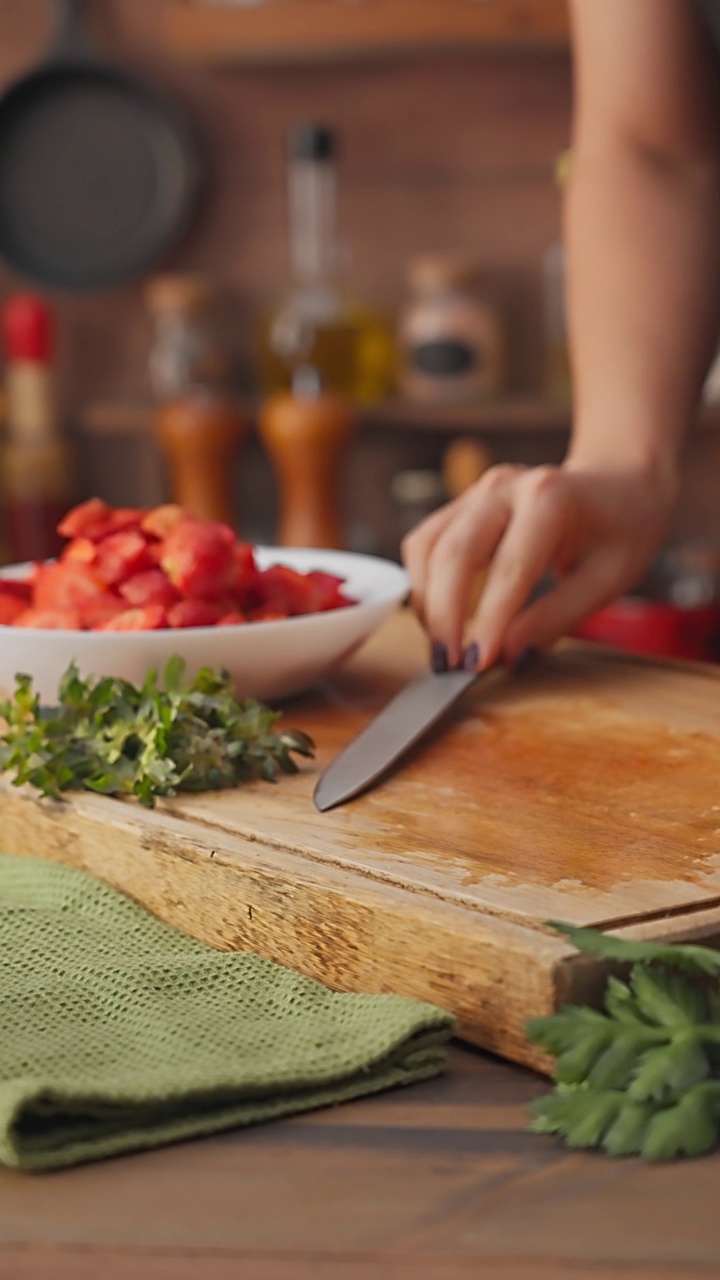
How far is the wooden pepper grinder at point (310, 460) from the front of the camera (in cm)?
212

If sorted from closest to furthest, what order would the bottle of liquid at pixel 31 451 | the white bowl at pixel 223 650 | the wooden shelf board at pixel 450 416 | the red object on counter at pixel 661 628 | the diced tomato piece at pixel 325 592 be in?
1. the white bowl at pixel 223 650
2. the diced tomato piece at pixel 325 592
3. the red object on counter at pixel 661 628
4. the wooden shelf board at pixel 450 416
5. the bottle of liquid at pixel 31 451

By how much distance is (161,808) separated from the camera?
850 mm

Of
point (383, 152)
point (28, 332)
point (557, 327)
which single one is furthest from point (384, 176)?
point (28, 332)

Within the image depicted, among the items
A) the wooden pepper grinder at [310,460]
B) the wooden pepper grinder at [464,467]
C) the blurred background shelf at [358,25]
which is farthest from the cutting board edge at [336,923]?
the blurred background shelf at [358,25]

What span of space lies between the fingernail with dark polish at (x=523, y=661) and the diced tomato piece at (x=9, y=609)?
0.37m

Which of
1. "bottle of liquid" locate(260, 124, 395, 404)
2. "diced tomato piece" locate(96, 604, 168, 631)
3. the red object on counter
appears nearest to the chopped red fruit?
"diced tomato piece" locate(96, 604, 168, 631)

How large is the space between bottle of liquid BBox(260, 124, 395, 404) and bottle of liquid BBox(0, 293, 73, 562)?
359mm

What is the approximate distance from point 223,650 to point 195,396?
1.58m

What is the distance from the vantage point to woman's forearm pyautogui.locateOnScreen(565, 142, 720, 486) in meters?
1.27

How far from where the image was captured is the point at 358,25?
2336mm

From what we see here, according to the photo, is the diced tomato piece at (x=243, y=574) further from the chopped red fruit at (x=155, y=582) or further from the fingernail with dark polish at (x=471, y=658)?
the fingernail with dark polish at (x=471, y=658)

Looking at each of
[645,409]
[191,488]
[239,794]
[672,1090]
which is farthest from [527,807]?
[191,488]

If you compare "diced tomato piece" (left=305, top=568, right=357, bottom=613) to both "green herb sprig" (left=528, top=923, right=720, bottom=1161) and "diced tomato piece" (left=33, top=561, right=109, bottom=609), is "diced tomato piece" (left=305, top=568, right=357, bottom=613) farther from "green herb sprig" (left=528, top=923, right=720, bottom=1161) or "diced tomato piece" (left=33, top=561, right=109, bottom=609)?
"green herb sprig" (left=528, top=923, right=720, bottom=1161)

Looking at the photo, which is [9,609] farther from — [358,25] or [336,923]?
[358,25]
